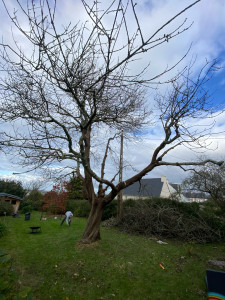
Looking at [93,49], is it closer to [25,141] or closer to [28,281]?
[25,141]

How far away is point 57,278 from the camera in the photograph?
472cm

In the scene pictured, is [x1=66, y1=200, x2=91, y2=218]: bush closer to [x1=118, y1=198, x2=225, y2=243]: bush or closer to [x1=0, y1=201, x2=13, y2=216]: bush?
[x1=0, y1=201, x2=13, y2=216]: bush

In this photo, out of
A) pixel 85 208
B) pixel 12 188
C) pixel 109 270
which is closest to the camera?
pixel 109 270

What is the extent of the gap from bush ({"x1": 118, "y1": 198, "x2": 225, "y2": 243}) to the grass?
1.62m

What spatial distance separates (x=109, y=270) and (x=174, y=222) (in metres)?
5.82

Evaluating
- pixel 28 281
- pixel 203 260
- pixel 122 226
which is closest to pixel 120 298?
pixel 28 281

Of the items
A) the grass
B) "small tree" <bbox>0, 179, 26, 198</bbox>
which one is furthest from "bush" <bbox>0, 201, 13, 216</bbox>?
the grass

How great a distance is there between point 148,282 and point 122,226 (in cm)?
688

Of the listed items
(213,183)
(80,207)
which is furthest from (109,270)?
(80,207)

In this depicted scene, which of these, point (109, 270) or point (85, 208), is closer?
point (109, 270)

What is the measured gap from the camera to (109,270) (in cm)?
527

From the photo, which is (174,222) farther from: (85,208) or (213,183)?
(85,208)

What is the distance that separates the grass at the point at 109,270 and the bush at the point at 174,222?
1.62 metres

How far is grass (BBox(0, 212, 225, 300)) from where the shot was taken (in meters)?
4.24
